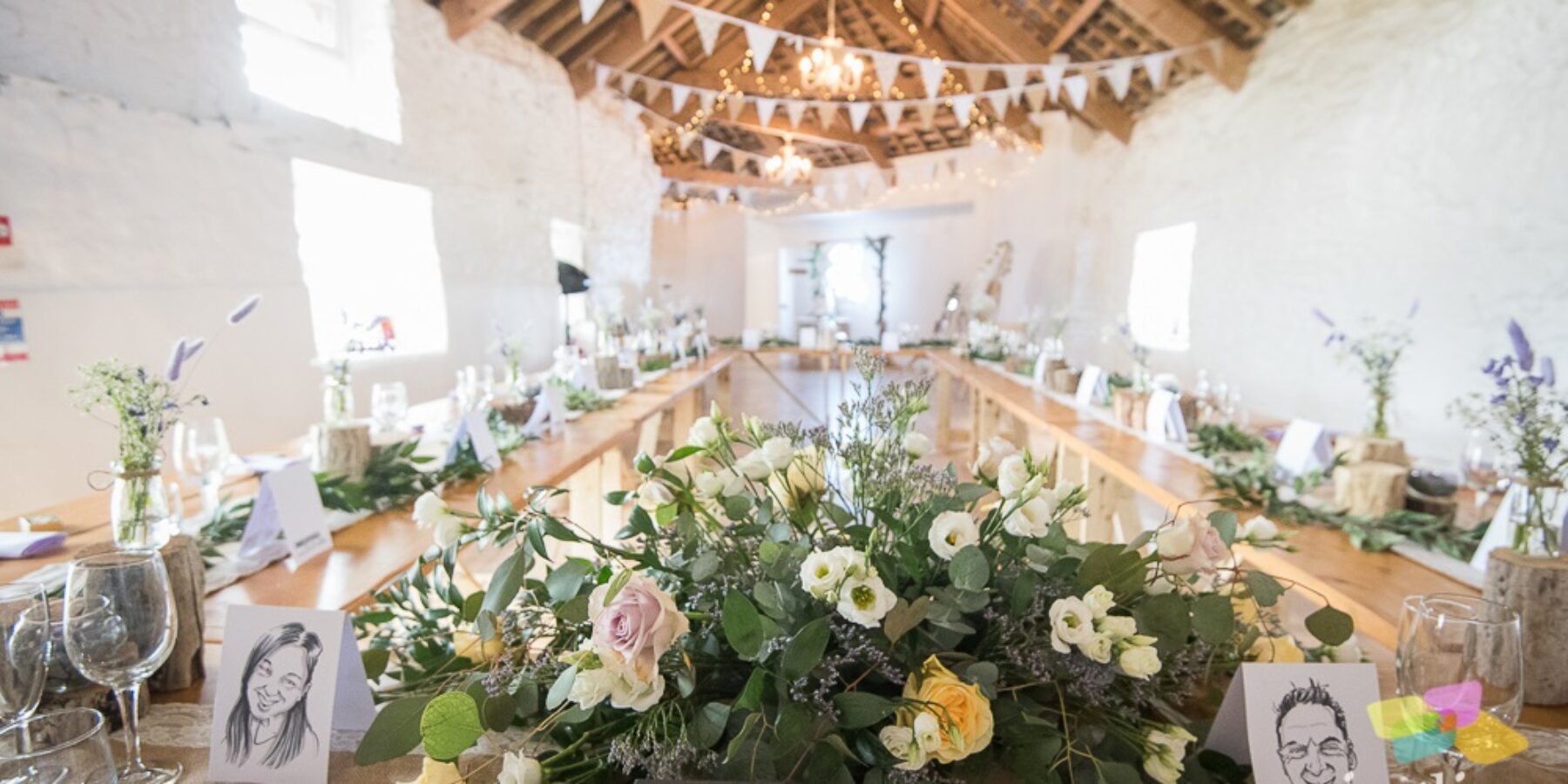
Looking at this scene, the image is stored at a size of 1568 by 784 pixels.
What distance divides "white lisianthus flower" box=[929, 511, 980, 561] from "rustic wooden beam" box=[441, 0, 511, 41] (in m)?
6.01

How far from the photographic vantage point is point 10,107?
108 inches

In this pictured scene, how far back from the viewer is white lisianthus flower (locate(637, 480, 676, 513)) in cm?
73

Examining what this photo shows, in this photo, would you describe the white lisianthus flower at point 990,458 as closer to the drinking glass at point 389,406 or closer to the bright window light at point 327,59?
the drinking glass at point 389,406

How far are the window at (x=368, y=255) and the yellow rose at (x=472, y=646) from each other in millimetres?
3531

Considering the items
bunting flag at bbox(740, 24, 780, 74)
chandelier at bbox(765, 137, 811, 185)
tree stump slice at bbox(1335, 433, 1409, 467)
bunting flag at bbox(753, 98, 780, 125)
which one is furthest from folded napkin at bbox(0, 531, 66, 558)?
chandelier at bbox(765, 137, 811, 185)

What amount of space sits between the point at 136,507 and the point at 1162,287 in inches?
320

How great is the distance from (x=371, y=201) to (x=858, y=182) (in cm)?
901

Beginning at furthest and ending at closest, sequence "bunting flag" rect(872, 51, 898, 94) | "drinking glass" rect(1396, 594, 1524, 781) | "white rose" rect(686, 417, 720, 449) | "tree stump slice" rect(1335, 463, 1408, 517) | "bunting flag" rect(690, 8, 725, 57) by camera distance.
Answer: "bunting flag" rect(872, 51, 898, 94) < "bunting flag" rect(690, 8, 725, 57) < "tree stump slice" rect(1335, 463, 1408, 517) < "white rose" rect(686, 417, 720, 449) < "drinking glass" rect(1396, 594, 1524, 781)

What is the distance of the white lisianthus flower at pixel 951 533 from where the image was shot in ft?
2.04

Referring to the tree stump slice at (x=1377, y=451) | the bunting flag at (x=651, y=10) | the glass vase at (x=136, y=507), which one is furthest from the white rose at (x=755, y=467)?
the bunting flag at (x=651, y=10)

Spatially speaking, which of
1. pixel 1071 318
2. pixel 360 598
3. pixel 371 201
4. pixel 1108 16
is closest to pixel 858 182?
pixel 1071 318

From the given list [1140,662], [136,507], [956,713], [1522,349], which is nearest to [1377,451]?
[1522,349]

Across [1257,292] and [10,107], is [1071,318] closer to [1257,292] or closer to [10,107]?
[1257,292]

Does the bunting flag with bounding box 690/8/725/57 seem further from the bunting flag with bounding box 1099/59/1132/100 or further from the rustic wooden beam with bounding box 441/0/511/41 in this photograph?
the bunting flag with bounding box 1099/59/1132/100
